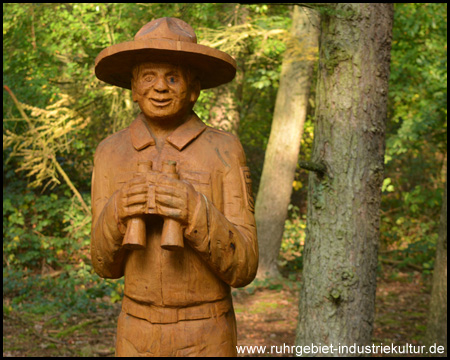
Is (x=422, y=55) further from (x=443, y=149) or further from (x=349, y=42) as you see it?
(x=349, y=42)

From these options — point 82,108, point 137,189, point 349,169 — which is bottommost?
point 137,189

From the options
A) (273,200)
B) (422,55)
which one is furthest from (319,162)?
(422,55)

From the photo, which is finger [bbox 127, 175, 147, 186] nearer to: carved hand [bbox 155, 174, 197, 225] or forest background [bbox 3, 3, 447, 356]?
carved hand [bbox 155, 174, 197, 225]

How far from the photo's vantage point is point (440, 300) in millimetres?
6164

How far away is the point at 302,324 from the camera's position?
4680 millimetres

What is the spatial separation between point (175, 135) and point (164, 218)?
52cm

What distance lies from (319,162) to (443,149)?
6.17m

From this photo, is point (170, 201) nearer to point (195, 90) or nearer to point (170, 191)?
point (170, 191)

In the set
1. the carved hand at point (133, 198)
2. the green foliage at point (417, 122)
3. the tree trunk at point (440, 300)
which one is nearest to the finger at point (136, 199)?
the carved hand at point (133, 198)

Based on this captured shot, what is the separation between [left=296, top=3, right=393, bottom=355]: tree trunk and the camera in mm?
4418

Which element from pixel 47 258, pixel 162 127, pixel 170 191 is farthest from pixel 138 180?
pixel 47 258

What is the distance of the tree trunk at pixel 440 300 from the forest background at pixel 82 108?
2368 millimetres

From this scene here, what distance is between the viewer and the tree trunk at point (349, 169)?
4418 millimetres

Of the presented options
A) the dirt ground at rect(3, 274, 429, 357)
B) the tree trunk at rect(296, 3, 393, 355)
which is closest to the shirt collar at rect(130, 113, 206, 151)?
the tree trunk at rect(296, 3, 393, 355)
